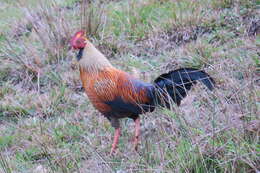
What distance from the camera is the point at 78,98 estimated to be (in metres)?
5.56

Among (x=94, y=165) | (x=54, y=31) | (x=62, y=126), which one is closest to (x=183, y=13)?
(x=54, y=31)

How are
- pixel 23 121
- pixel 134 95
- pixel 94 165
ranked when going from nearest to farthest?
pixel 94 165 → pixel 134 95 → pixel 23 121

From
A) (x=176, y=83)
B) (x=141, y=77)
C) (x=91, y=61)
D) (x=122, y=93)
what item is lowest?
(x=141, y=77)

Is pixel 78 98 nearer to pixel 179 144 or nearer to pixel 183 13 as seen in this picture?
pixel 183 13

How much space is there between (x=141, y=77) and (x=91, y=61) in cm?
124

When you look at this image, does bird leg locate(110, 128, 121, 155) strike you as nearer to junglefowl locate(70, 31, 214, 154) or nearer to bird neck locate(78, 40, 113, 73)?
junglefowl locate(70, 31, 214, 154)

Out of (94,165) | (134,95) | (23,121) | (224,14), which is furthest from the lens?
(224,14)

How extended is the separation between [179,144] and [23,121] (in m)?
2.46

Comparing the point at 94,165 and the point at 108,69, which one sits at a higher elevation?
the point at 108,69

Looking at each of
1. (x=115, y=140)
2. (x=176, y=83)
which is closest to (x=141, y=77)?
(x=115, y=140)

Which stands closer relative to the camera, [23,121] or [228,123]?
[228,123]

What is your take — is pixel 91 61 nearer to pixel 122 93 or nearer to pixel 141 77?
pixel 122 93

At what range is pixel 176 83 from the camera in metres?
3.88

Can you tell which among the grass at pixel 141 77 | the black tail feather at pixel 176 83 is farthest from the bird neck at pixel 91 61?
the grass at pixel 141 77
